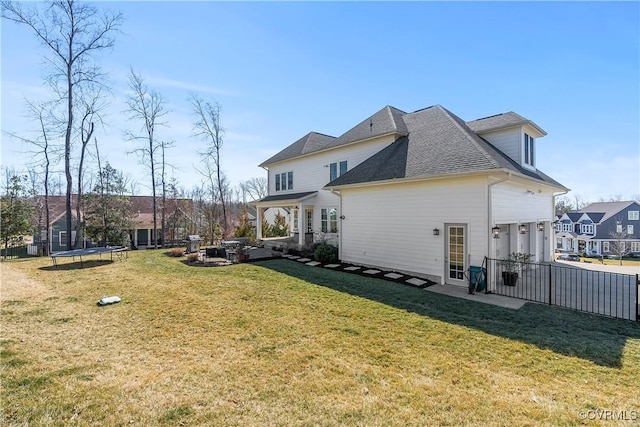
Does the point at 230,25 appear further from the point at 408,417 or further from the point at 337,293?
the point at 408,417

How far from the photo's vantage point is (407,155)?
1165cm

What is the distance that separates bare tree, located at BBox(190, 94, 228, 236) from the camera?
77.5ft

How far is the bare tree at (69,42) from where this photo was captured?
51.2ft

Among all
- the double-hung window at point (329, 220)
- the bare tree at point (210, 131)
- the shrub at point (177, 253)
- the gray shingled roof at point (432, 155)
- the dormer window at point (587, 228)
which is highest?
the bare tree at point (210, 131)

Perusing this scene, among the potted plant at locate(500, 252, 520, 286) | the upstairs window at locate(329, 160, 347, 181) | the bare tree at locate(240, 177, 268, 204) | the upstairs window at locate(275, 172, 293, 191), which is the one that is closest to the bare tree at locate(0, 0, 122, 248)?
the upstairs window at locate(275, 172, 293, 191)

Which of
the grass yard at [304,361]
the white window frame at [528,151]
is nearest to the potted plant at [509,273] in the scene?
→ the grass yard at [304,361]

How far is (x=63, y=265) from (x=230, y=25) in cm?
1199

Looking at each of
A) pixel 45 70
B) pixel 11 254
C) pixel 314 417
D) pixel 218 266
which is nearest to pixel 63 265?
pixel 218 266

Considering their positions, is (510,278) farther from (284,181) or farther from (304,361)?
(284,181)

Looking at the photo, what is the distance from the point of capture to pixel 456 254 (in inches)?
373

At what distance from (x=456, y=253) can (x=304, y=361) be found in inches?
286

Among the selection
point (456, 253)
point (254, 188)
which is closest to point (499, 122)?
point (456, 253)

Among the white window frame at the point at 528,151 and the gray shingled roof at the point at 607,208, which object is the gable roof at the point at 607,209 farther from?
the white window frame at the point at 528,151

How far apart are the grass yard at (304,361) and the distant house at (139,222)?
18080 mm
